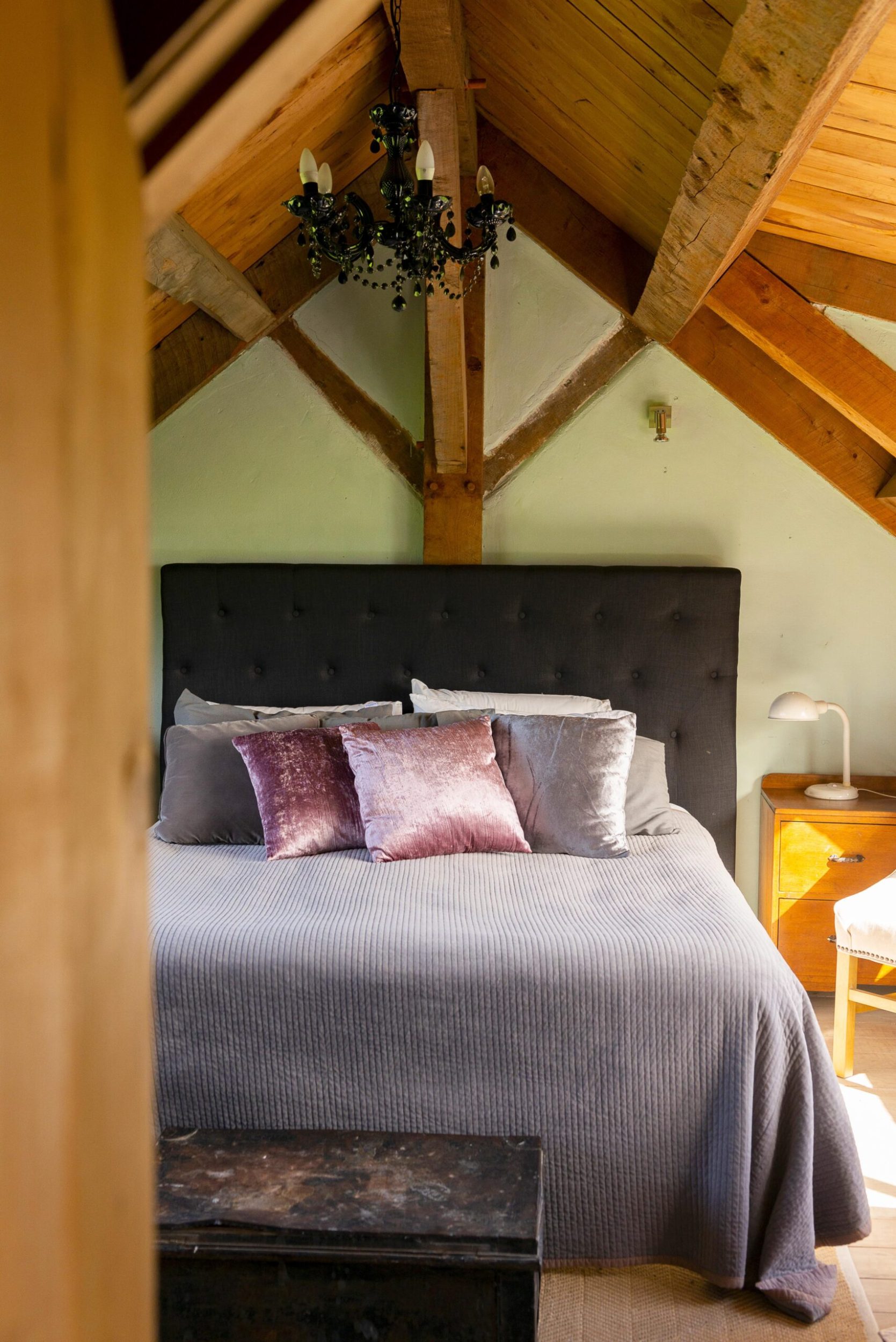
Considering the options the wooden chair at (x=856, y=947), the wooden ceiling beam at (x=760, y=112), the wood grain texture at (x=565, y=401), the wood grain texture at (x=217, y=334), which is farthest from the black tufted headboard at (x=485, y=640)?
the wooden ceiling beam at (x=760, y=112)

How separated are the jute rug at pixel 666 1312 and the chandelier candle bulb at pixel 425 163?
7.18 ft

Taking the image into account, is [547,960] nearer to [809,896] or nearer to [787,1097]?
[787,1097]

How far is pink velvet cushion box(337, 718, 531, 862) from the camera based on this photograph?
2.79 m

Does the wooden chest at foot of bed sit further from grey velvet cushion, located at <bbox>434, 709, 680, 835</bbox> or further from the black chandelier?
the black chandelier

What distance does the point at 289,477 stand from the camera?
3.83 m

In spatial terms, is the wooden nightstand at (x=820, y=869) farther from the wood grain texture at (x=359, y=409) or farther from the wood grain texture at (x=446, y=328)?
the wood grain texture at (x=359, y=409)

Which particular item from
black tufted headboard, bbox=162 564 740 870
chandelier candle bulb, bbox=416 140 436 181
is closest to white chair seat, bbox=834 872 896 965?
black tufted headboard, bbox=162 564 740 870

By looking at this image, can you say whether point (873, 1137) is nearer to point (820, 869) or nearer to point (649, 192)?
point (820, 869)

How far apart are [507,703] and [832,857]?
1115 mm

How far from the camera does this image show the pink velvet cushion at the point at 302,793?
2.85 m

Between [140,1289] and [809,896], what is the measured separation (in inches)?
126

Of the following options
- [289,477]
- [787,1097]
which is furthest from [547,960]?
[289,477]

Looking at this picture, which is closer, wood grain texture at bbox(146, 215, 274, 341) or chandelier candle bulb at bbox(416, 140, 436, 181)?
chandelier candle bulb at bbox(416, 140, 436, 181)

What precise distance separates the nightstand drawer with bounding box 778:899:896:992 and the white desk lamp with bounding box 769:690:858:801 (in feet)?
1.13
